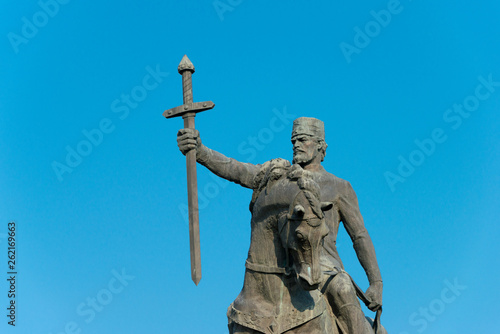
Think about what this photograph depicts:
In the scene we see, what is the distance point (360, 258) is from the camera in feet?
44.1

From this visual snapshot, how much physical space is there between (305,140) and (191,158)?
71.4 inches

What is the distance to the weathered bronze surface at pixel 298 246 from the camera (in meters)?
10.4

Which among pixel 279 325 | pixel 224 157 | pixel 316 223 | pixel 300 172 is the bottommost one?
pixel 279 325

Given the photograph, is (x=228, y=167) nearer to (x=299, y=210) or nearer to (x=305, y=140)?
(x=305, y=140)

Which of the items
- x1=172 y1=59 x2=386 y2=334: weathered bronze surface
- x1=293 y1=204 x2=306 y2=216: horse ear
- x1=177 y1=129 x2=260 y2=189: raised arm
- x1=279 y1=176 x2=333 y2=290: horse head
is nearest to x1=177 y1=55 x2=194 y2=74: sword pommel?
x1=172 y1=59 x2=386 y2=334: weathered bronze surface

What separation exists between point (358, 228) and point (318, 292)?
87.9 inches

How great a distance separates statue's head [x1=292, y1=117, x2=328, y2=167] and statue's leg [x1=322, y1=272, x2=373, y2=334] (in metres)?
1.85

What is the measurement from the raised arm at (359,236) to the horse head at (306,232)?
293 cm

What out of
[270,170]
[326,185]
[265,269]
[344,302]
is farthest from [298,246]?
[326,185]

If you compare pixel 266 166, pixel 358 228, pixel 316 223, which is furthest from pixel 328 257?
pixel 316 223

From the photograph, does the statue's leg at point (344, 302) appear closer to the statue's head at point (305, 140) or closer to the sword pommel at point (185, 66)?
the statue's head at point (305, 140)

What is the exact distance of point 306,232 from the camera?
401 inches

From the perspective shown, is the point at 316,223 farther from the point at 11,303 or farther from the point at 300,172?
the point at 11,303

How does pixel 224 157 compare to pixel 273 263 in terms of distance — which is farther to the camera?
pixel 224 157
